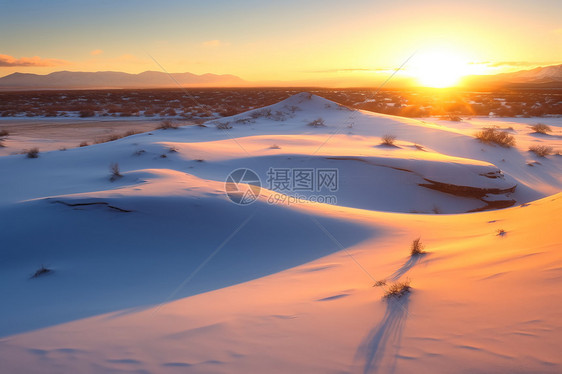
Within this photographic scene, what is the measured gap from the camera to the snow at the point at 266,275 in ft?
8.20

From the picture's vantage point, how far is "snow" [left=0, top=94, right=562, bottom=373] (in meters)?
2.50

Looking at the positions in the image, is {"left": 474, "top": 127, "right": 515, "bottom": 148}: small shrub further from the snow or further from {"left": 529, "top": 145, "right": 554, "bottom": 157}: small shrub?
the snow

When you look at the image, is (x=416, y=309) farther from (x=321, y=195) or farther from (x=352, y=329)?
(x=321, y=195)

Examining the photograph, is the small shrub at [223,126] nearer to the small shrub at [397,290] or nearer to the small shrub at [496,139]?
the small shrub at [496,139]

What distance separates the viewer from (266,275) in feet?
14.6

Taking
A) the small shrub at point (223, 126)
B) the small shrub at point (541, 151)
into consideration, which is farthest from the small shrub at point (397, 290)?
the small shrub at point (541, 151)

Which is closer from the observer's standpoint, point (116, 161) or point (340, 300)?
point (340, 300)

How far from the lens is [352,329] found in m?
2.83

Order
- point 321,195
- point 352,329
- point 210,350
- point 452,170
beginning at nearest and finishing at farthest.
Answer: point 210,350 < point 352,329 < point 321,195 < point 452,170

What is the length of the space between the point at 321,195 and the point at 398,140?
6.98m

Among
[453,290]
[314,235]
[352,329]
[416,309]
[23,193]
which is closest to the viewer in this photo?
[352,329]

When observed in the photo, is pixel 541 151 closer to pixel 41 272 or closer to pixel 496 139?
pixel 496 139

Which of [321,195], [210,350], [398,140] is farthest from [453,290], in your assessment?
[398,140]

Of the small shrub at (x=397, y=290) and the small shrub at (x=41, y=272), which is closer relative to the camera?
the small shrub at (x=397, y=290)
